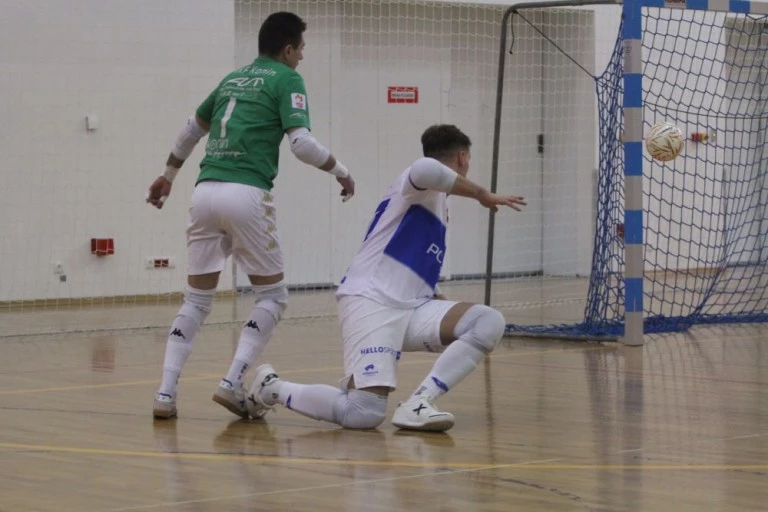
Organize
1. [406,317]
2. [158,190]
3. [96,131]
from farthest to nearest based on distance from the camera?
[96,131], [158,190], [406,317]

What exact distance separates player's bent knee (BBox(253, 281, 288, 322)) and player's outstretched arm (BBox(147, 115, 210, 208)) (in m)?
0.69

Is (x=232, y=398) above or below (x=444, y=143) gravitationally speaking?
below

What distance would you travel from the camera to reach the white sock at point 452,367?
5719 millimetres

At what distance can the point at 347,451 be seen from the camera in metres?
5.19

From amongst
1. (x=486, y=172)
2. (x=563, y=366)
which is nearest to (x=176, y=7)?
(x=486, y=172)

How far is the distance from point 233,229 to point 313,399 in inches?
33.8

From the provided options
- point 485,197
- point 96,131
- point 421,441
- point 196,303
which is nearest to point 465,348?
point 421,441

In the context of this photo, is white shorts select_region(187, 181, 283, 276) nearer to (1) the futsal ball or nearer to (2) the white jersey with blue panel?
(2) the white jersey with blue panel

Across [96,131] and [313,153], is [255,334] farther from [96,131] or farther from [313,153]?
[96,131]

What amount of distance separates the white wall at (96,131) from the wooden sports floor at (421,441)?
12.5 ft

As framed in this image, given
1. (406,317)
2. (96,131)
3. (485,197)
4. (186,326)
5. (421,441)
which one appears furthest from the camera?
(96,131)

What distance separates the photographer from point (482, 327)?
18.7 feet

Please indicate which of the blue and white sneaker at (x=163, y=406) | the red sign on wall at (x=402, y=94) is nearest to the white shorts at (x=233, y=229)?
the blue and white sneaker at (x=163, y=406)

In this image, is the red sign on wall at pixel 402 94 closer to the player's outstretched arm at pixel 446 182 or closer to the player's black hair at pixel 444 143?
the player's black hair at pixel 444 143
